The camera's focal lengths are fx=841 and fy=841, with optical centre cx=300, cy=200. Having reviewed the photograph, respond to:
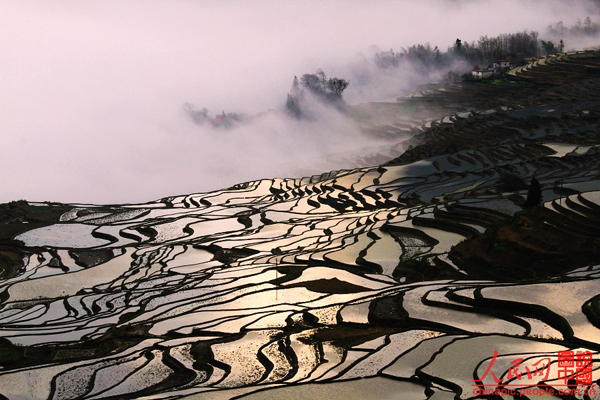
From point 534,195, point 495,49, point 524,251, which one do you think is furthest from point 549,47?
point 524,251

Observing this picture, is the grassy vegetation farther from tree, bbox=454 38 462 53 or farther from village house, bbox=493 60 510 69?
tree, bbox=454 38 462 53

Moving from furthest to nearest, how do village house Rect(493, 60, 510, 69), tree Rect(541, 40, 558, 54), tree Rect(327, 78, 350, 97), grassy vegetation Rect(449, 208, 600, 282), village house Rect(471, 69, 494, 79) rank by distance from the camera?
tree Rect(541, 40, 558, 54)
tree Rect(327, 78, 350, 97)
village house Rect(493, 60, 510, 69)
village house Rect(471, 69, 494, 79)
grassy vegetation Rect(449, 208, 600, 282)

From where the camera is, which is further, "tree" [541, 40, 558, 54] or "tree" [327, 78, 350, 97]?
"tree" [541, 40, 558, 54]

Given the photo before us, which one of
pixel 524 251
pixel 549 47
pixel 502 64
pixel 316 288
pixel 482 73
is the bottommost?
pixel 524 251

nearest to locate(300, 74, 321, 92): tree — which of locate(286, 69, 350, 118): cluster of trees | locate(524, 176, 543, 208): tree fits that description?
locate(286, 69, 350, 118): cluster of trees

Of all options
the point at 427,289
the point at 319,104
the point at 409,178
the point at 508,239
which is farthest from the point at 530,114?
Result: the point at 427,289

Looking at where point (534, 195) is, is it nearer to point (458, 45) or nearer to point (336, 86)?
point (336, 86)

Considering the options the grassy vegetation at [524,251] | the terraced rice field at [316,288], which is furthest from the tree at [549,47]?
the grassy vegetation at [524,251]

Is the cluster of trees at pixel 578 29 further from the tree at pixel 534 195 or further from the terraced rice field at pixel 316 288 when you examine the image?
the tree at pixel 534 195
